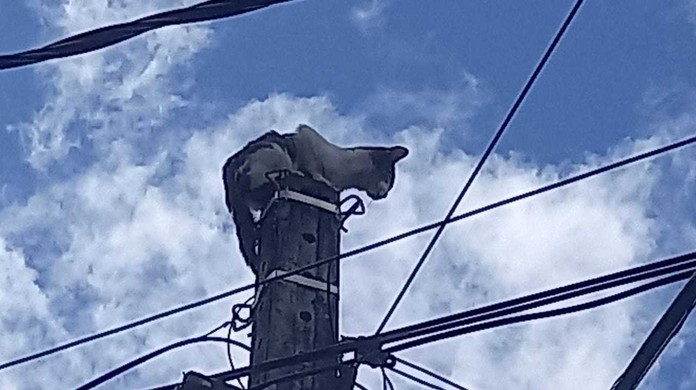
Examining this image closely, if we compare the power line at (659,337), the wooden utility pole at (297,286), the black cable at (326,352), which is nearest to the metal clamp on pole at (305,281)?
the wooden utility pole at (297,286)

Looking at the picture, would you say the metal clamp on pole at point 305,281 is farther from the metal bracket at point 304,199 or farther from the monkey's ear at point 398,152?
the monkey's ear at point 398,152

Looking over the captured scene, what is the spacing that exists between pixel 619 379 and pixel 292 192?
1731mm

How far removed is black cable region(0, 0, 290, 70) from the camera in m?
4.32

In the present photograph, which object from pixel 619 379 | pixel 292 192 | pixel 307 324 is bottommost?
pixel 619 379

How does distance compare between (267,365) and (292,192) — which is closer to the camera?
(267,365)

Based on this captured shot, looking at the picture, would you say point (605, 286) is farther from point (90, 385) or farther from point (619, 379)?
point (90, 385)

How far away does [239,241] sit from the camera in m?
5.61

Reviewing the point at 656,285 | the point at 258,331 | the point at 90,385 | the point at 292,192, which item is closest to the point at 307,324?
the point at 258,331

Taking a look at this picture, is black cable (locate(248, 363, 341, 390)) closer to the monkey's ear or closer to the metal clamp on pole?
the metal clamp on pole

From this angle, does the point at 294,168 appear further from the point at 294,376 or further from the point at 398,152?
the point at 294,376

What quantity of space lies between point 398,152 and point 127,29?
5.06 feet

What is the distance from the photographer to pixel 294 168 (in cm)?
548

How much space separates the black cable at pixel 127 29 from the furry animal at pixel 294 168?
112cm

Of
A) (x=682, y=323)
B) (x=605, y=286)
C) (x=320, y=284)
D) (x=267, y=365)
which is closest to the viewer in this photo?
(x=682, y=323)
